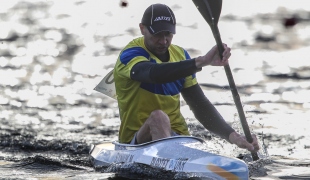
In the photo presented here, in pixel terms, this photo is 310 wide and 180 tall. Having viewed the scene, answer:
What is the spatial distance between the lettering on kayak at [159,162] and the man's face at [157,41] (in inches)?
49.9

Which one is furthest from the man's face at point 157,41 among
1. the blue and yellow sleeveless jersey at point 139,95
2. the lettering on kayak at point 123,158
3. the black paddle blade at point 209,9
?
the lettering on kayak at point 123,158

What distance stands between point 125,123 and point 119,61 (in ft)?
2.37

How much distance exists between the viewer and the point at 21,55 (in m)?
18.9

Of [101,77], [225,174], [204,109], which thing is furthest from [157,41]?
[101,77]

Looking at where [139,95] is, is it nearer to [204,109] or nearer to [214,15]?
[204,109]

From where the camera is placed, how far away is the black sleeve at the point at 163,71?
292 inches

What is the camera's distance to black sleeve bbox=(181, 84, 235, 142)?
889 centimetres

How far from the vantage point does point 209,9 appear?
27.1ft

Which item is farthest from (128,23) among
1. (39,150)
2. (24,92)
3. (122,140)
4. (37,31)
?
(122,140)

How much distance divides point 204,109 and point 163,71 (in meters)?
1.57

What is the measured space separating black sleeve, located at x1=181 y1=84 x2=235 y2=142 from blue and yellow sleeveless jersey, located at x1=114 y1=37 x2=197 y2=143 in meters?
0.28

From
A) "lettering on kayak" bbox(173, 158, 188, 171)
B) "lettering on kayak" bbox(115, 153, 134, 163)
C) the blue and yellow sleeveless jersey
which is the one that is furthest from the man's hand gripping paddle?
"lettering on kayak" bbox(115, 153, 134, 163)

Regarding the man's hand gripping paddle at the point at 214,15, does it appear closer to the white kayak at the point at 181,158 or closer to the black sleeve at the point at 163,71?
the white kayak at the point at 181,158

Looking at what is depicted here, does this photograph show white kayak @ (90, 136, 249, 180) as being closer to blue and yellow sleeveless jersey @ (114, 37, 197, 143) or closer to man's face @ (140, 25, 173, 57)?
blue and yellow sleeveless jersey @ (114, 37, 197, 143)
